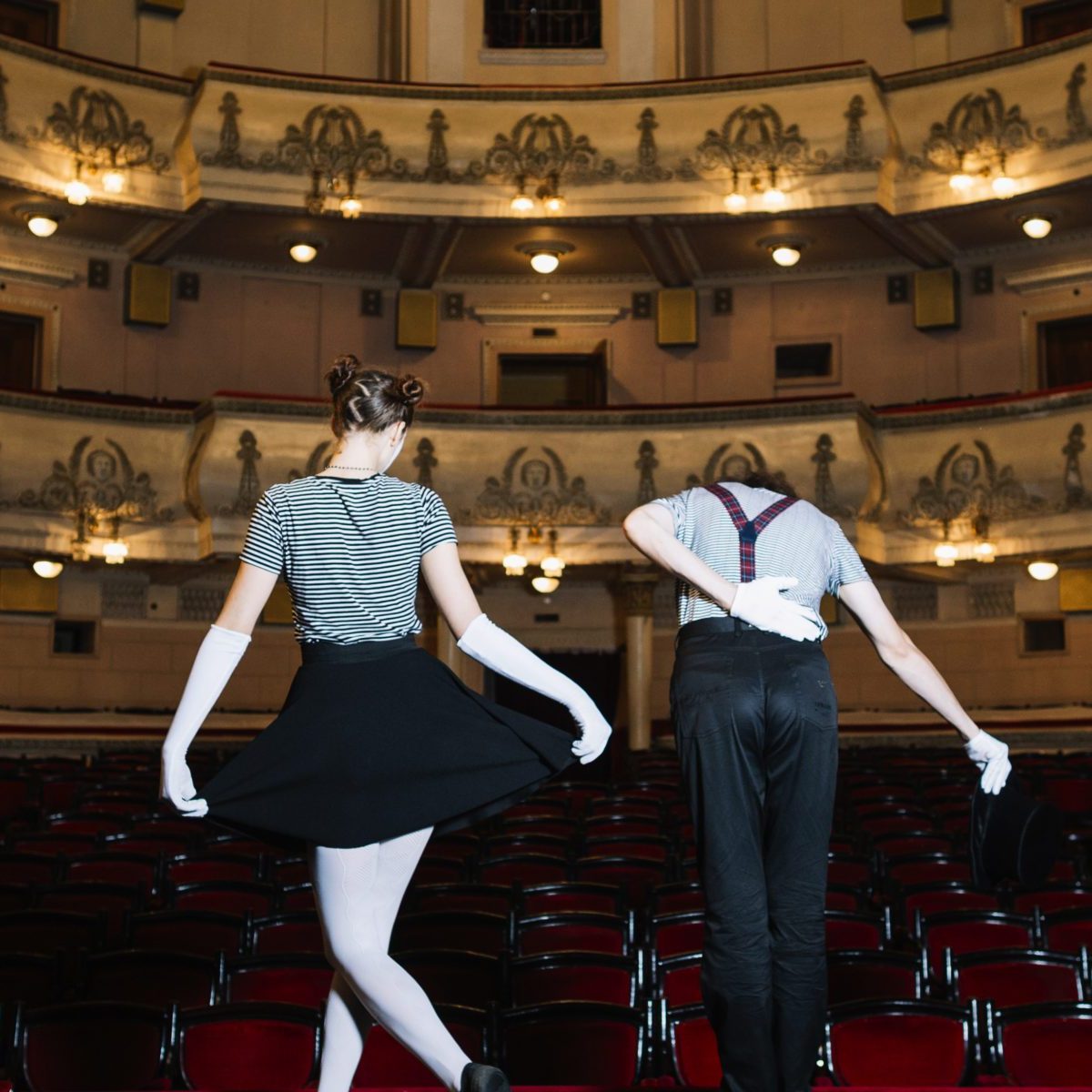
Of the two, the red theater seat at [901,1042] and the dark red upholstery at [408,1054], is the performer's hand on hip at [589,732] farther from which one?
the red theater seat at [901,1042]

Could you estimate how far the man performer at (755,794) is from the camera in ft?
10.6

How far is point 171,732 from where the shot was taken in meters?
3.04

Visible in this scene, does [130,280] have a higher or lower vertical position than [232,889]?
higher

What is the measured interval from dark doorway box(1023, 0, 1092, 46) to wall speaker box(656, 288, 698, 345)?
203 inches

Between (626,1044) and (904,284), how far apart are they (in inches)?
595

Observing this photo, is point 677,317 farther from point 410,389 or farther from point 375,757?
point 375,757

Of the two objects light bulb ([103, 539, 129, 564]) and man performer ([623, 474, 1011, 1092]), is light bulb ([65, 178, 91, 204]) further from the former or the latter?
man performer ([623, 474, 1011, 1092])

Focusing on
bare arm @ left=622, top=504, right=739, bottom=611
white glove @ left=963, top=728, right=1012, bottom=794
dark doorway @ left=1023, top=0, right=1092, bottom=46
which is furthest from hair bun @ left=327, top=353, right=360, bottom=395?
dark doorway @ left=1023, top=0, right=1092, bottom=46

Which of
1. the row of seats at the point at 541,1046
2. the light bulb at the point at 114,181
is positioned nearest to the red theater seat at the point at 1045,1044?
the row of seats at the point at 541,1046

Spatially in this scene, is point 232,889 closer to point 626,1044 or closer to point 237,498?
point 626,1044

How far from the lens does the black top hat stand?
3.57 m

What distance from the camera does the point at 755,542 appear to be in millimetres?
3447

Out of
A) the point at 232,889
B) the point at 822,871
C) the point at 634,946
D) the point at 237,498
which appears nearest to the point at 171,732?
the point at 822,871

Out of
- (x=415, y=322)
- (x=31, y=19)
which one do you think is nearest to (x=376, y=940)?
(x=415, y=322)
